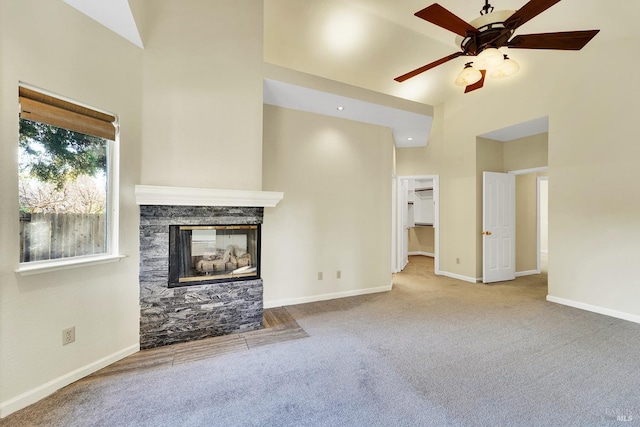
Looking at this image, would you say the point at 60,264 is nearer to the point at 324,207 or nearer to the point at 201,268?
the point at 201,268

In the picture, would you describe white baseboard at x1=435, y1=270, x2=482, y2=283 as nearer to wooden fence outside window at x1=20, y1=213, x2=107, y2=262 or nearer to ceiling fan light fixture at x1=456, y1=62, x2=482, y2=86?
ceiling fan light fixture at x1=456, y1=62, x2=482, y2=86

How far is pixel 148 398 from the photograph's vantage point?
73.2 inches

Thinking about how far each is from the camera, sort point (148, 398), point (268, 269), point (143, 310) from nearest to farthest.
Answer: point (148, 398)
point (143, 310)
point (268, 269)

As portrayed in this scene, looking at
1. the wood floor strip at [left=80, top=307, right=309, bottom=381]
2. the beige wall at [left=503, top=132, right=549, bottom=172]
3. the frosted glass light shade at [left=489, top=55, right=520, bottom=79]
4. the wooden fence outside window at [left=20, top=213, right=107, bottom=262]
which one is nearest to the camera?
the wooden fence outside window at [left=20, top=213, right=107, bottom=262]

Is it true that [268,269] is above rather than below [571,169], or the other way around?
below

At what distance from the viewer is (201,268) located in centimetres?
286

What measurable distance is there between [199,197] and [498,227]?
17.2ft

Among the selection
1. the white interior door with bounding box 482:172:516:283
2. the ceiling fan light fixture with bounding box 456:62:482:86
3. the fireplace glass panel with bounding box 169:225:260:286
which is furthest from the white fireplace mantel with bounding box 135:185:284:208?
the white interior door with bounding box 482:172:516:283

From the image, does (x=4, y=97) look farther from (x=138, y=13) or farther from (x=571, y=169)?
(x=571, y=169)

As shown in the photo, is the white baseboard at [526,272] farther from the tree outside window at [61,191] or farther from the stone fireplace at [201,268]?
the tree outside window at [61,191]

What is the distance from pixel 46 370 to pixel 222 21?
333 centimetres

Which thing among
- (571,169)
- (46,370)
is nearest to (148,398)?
(46,370)

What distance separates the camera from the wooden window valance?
1.86 meters

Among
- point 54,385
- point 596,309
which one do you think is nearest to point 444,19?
point 54,385
